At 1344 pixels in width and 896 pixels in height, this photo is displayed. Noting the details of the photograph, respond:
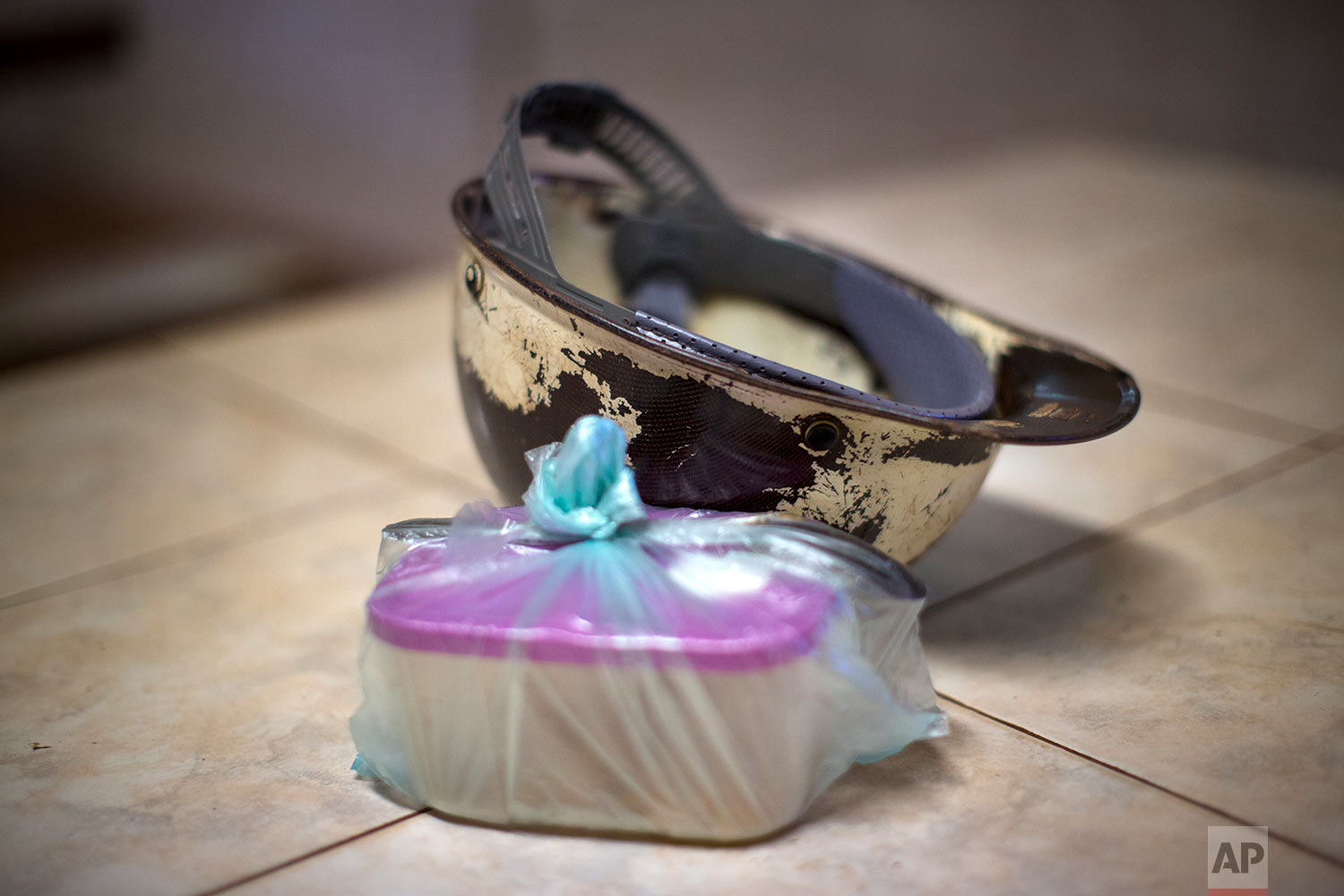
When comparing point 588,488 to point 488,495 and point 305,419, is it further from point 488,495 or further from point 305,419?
point 305,419

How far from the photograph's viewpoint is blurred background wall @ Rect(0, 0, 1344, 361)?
3324 millimetres

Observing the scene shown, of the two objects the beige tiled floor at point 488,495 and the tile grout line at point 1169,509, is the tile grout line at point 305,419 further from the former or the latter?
the tile grout line at point 1169,509

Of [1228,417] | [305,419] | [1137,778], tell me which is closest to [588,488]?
[1137,778]

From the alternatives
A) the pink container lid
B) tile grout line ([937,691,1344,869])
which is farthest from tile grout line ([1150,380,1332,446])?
the pink container lid

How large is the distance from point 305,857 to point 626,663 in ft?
0.94

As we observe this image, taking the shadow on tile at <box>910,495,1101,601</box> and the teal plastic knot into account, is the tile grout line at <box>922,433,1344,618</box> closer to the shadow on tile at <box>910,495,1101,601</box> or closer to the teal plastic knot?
the shadow on tile at <box>910,495,1101,601</box>

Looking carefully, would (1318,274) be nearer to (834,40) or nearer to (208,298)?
(208,298)

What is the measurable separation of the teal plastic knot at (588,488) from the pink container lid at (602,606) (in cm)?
2

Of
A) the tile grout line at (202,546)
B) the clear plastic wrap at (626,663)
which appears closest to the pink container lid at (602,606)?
the clear plastic wrap at (626,663)

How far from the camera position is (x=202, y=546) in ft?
4.59

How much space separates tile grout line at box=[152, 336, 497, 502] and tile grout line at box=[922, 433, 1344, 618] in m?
0.63

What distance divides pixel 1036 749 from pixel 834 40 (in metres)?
4.73

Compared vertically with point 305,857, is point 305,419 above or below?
above

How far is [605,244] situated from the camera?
1.42 m
